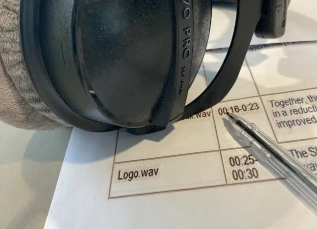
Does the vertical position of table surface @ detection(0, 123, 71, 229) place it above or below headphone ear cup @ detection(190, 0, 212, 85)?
below

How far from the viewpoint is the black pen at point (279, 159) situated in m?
0.28

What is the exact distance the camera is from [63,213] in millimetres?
301

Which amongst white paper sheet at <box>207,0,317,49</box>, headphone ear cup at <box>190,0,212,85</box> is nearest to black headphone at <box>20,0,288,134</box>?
headphone ear cup at <box>190,0,212,85</box>

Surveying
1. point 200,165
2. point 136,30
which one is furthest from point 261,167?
point 136,30

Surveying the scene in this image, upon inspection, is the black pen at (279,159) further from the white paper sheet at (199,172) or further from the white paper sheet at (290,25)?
the white paper sheet at (290,25)

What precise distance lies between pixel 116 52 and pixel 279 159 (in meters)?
0.15

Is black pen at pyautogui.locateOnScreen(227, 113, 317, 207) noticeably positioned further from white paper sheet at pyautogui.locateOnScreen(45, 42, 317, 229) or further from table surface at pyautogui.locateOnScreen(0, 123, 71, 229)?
table surface at pyautogui.locateOnScreen(0, 123, 71, 229)

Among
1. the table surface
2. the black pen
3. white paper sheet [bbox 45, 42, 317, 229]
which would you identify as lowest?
the table surface

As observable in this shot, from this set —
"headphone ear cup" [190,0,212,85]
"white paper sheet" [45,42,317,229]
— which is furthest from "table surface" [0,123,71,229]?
"headphone ear cup" [190,0,212,85]

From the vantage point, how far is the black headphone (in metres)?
0.22

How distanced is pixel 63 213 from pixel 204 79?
0.20 metres

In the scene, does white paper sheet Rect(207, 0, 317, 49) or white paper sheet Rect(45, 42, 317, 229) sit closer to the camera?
white paper sheet Rect(45, 42, 317, 229)

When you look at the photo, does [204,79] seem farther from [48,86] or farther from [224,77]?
[48,86]

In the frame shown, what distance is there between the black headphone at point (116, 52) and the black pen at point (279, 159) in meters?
0.07
